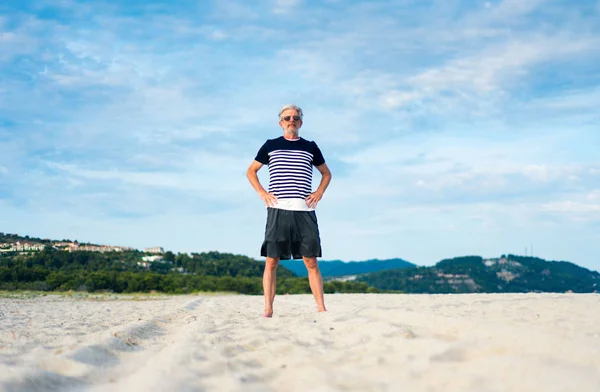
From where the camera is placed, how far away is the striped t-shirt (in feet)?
21.8

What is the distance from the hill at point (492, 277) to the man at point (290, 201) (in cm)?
7656

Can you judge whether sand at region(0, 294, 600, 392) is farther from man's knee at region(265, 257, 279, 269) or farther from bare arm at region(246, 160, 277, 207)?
bare arm at region(246, 160, 277, 207)

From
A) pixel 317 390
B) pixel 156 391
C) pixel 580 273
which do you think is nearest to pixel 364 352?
pixel 317 390

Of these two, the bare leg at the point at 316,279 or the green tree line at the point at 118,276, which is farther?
the green tree line at the point at 118,276

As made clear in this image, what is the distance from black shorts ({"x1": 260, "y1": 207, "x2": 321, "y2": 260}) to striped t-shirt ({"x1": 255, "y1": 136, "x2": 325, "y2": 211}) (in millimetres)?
109

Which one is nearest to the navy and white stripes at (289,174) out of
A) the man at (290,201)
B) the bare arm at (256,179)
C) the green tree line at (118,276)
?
the man at (290,201)

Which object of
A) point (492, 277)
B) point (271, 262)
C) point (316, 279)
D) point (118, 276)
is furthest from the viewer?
point (492, 277)

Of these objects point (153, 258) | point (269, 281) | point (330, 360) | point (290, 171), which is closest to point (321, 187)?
point (290, 171)

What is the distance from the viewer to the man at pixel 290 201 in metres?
6.61

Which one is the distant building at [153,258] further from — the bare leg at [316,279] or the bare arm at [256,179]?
the bare leg at [316,279]

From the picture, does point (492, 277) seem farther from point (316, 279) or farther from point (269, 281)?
point (269, 281)

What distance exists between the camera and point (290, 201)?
662 cm

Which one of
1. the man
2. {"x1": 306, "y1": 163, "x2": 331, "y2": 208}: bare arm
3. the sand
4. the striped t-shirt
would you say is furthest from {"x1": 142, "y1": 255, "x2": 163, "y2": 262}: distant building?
the sand

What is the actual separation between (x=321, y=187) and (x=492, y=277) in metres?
88.9
